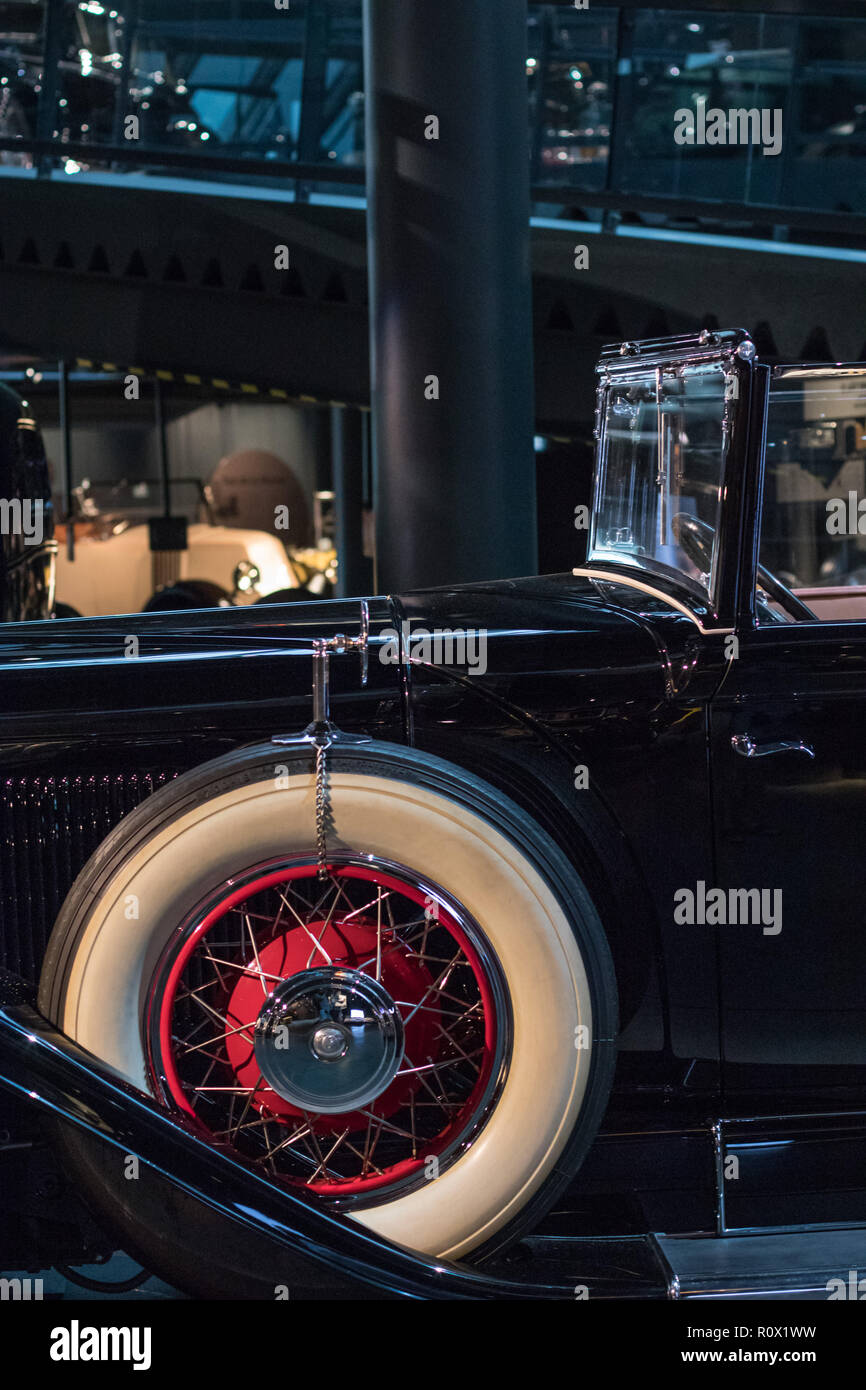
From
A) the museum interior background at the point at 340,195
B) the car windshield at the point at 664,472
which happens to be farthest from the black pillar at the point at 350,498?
the car windshield at the point at 664,472

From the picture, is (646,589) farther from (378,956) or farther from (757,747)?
(378,956)

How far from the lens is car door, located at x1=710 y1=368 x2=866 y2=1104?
2.29 metres

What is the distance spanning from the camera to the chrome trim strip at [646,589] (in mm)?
2355

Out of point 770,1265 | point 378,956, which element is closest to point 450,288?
point 378,956

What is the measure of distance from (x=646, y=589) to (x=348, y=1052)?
43.2 inches

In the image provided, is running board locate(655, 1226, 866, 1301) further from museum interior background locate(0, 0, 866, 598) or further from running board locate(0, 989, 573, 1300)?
museum interior background locate(0, 0, 866, 598)

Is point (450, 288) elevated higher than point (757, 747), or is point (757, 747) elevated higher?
point (450, 288)

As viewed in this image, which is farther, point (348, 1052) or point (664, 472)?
point (664, 472)

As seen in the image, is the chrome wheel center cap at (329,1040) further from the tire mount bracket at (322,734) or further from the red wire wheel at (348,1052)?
the tire mount bracket at (322,734)

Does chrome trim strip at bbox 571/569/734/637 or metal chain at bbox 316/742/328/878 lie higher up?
chrome trim strip at bbox 571/569/734/637

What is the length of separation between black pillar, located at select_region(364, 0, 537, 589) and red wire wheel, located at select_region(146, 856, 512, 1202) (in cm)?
283

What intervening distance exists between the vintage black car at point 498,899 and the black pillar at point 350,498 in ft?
26.0

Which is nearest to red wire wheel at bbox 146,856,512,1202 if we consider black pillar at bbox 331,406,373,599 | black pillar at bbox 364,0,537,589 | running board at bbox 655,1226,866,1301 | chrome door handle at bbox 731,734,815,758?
running board at bbox 655,1226,866,1301

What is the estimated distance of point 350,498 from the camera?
1070 centimetres
